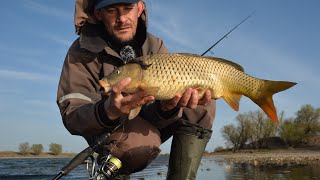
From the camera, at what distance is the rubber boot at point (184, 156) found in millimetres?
4273

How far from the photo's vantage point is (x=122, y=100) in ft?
10.0

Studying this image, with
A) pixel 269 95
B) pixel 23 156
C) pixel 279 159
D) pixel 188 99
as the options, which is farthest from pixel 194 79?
pixel 23 156

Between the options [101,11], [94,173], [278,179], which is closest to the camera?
[94,173]

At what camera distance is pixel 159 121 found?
4.02 meters

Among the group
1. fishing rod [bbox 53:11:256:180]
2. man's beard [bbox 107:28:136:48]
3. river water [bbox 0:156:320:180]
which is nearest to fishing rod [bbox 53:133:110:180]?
fishing rod [bbox 53:11:256:180]

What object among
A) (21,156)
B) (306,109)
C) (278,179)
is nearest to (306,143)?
(306,109)

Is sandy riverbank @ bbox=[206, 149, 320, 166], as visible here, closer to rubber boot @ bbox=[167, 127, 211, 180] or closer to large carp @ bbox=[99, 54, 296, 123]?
rubber boot @ bbox=[167, 127, 211, 180]

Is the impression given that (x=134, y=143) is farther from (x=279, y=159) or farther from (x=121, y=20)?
(x=279, y=159)

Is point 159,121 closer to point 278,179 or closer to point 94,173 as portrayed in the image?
point 94,173

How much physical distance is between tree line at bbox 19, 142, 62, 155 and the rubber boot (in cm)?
10941

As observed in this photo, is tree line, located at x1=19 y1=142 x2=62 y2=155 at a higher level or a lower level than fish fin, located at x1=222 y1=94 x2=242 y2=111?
higher

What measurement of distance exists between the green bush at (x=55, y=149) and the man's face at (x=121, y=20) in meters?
110

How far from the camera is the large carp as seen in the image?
10.7 ft

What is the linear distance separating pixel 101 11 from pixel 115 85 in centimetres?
140
